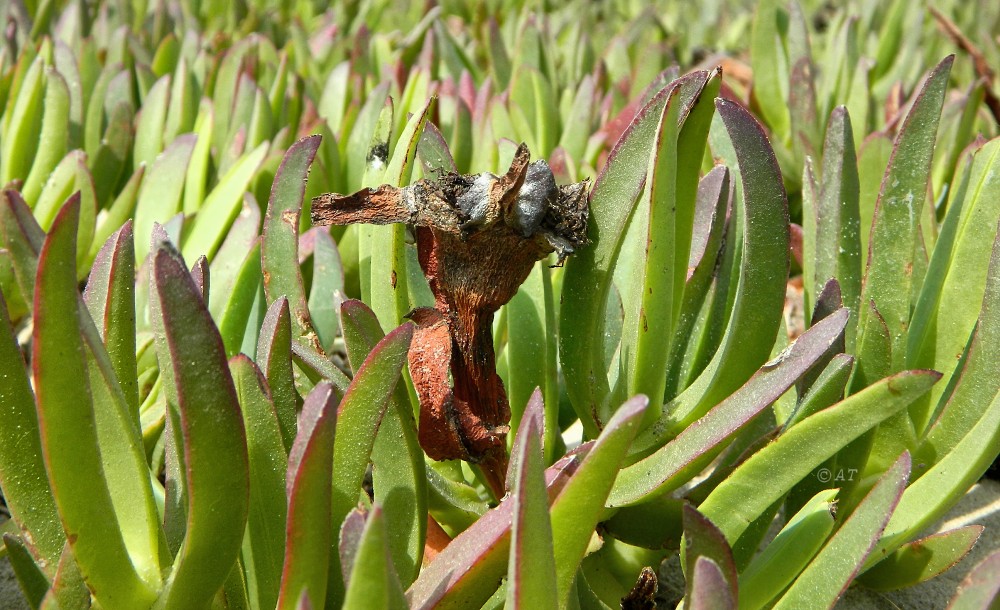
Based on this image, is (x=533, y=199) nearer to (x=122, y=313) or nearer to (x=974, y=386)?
(x=122, y=313)

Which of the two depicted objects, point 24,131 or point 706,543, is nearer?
point 706,543

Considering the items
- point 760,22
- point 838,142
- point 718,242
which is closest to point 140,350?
point 718,242

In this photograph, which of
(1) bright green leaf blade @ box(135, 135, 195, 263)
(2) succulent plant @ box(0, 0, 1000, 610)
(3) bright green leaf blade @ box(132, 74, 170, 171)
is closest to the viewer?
(2) succulent plant @ box(0, 0, 1000, 610)

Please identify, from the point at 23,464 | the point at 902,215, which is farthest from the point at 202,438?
the point at 902,215

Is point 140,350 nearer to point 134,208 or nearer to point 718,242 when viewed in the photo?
point 134,208

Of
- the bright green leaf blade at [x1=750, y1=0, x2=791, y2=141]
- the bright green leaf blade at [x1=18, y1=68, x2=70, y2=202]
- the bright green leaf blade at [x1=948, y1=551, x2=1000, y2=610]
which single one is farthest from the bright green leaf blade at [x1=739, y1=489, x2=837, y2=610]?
the bright green leaf blade at [x1=750, y1=0, x2=791, y2=141]

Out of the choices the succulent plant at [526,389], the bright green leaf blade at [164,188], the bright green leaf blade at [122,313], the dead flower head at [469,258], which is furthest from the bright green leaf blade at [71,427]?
the bright green leaf blade at [164,188]

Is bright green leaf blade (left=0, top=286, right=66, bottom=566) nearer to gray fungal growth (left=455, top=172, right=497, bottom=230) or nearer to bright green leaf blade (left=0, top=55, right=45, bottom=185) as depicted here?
gray fungal growth (left=455, top=172, right=497, bottom=230)

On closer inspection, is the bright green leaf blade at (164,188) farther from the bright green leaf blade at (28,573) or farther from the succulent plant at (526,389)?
the bright green leaf blade at (28,573)

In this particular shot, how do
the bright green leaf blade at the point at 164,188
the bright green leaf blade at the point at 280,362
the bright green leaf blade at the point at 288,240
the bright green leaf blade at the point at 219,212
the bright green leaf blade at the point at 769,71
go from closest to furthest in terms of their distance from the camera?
the bright green leaf blade at the point at 280,362, the bright green leaf blade at the point at 288,240, the bright green leaf blade at the point at 219,212, the bright green leaf blade at the point at 164,188, the bright green leaf blade at the point at 769,71
